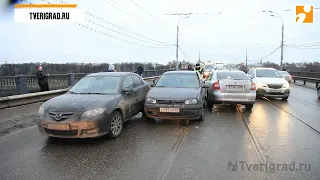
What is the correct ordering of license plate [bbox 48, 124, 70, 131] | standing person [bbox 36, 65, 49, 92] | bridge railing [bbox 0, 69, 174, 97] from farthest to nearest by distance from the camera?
standing person [bbox 36, 65, 49, 92]
bridge railing [bbox 0, 69, 174, 97]
license plate [bbox 48, 124, 70, 131]

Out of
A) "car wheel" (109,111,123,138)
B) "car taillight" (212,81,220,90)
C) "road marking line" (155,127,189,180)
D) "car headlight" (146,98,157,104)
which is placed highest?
"car taillight" (212,81,220,90)

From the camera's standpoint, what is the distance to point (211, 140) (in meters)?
5.54

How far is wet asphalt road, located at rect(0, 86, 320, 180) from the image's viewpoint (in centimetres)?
389

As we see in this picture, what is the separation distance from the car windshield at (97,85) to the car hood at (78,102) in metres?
0.38

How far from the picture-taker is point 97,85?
21.7 ft

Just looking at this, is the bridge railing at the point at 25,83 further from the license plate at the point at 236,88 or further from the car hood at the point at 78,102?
the license plate at the point at 236,88

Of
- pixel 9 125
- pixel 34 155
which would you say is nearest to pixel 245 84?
pixel 34 155

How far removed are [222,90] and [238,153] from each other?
15.0ft

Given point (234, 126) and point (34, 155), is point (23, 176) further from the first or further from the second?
point (234, 126)

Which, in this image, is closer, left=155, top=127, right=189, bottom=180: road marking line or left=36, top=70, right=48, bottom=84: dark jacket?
left=155, top=127, right=189, bottom=180: road marking line

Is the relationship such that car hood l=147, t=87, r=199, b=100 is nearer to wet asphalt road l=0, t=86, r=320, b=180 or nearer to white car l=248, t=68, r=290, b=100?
wet asphalt road l=0, t=86, r=320, b=180

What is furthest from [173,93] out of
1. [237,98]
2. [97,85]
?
[237,98]

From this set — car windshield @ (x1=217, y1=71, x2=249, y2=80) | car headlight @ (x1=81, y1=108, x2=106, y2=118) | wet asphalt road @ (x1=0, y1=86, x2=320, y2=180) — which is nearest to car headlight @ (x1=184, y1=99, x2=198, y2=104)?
wet asphalt road @ (x1=0, y1=86, x2=320, y2=180)

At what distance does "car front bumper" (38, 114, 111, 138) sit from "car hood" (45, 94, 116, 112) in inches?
11.2
